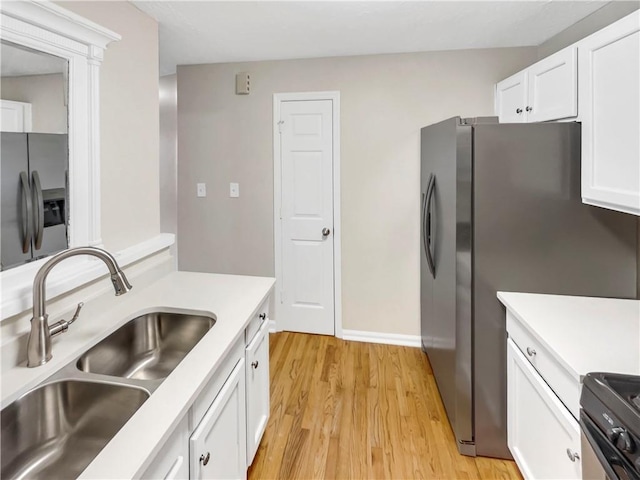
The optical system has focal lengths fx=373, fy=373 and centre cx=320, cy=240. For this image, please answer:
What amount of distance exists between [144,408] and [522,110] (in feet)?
8.49

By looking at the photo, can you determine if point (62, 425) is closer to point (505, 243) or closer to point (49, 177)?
point (49, 177)

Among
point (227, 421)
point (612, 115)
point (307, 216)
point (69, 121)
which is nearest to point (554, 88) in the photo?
point (612, 115)

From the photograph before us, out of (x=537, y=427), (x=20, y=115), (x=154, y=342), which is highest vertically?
(x=20, y=115)

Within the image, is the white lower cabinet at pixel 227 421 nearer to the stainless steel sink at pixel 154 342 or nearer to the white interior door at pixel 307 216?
the stainless steel sink at pixel 154 342

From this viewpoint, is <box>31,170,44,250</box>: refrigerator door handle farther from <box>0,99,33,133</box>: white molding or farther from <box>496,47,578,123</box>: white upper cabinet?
<box>496,47,578,123</box>: white upper cabinet

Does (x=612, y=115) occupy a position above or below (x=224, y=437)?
above

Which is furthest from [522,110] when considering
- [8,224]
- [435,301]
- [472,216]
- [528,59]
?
[8,224]

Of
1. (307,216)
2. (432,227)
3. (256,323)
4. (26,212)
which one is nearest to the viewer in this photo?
(26,212)

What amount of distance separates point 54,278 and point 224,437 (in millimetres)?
882

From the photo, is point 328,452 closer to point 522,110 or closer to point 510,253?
point 510,253

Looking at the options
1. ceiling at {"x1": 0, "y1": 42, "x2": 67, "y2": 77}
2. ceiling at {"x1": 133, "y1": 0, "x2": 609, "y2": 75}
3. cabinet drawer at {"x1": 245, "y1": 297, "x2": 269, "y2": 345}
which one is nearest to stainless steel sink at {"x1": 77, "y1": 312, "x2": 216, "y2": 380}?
cabinet drawer at {"x1": 245, "y1": 297, "x2": 269, "y2": 345}

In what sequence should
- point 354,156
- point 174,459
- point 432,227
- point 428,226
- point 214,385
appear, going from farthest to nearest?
point 354,156
point 428,226
point 432,227
point 214,385
point 174,459

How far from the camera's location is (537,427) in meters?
1.49

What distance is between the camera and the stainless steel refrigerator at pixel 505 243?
1.76m
